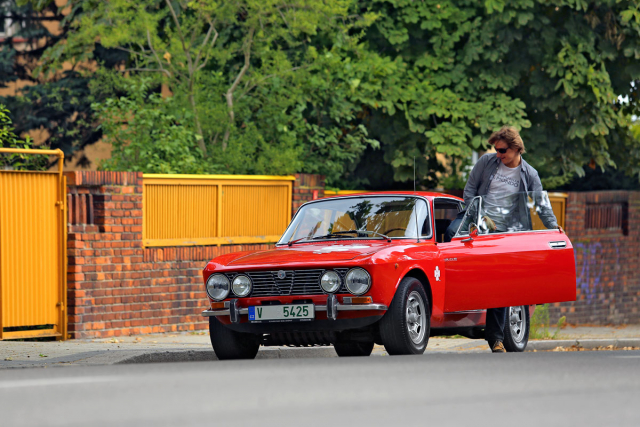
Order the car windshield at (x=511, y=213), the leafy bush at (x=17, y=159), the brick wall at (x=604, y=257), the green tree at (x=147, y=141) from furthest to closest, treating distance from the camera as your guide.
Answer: the brick wall at (x=604, y=257)
the green tree at (x=147, y=141)
the leafy bush at (x=17, y=159)
the car windshield at (x=511, y=213)

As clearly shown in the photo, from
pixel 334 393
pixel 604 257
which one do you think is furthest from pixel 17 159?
pixel 604 257

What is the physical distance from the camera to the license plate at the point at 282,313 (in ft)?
28.1

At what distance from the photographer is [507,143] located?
33.4 feet

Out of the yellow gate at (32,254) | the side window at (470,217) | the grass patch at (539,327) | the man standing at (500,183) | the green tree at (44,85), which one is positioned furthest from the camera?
the green tree at (44,85)

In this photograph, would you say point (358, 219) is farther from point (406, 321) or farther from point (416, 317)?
point (406, 321)

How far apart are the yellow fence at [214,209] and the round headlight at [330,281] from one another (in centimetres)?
526

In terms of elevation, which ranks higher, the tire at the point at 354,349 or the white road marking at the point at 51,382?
the white road marking at the point at 51,382

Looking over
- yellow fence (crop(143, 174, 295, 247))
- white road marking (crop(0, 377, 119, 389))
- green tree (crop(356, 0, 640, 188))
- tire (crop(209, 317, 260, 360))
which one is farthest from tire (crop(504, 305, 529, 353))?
green tree (crop(356, 0, 640, 188))

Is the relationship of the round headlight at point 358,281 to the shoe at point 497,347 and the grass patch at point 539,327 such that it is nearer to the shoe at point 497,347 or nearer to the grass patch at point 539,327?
the shoe at point 497,347

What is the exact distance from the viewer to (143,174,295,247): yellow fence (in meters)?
13.6

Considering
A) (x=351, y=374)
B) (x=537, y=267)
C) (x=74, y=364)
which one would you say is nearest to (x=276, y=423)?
(x=351, y=374)

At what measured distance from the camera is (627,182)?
2283cm

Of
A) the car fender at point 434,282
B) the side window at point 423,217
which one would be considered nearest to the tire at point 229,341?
the car fender at point 434,282

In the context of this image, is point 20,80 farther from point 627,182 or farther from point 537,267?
point 537,267
